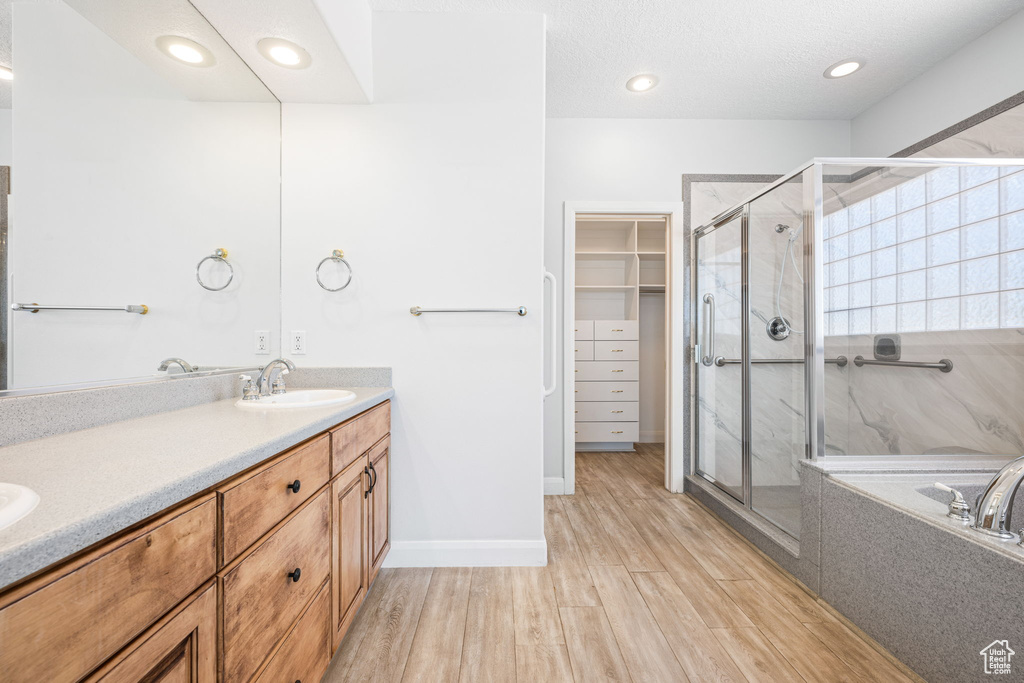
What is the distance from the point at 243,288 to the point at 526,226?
3.95ft

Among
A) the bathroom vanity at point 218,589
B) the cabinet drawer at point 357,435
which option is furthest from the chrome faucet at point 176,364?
the cabinet drawer at point 357,435

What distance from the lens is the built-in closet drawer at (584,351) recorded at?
387cm

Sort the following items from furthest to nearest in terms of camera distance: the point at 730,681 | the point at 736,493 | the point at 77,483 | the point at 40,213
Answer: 1. the point at 736,493
2. the point at 730,681
3. the point at 40,213
4. the point at 77,483

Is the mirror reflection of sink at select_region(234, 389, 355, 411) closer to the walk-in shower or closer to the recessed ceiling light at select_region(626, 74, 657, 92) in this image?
the walk-in shower

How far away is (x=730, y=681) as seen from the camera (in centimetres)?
125

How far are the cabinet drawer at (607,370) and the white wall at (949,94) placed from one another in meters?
2.21

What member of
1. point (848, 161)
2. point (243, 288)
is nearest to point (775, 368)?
point (848, 161)

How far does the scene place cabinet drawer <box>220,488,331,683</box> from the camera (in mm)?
759

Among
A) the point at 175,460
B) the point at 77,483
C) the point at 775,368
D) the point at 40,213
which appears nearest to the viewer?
the point at 77,483

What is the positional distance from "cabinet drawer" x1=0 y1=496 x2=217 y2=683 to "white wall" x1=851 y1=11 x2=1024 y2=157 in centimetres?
343

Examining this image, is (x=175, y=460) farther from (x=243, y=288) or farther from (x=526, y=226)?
(x=526, y=226)

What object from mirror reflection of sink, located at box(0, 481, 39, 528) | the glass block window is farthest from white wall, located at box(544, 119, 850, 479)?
mirror reflection of sink, located at box(0, 481, 39, 528)

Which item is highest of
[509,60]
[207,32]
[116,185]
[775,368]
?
[509,60]

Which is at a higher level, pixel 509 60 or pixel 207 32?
pixel 509 60
